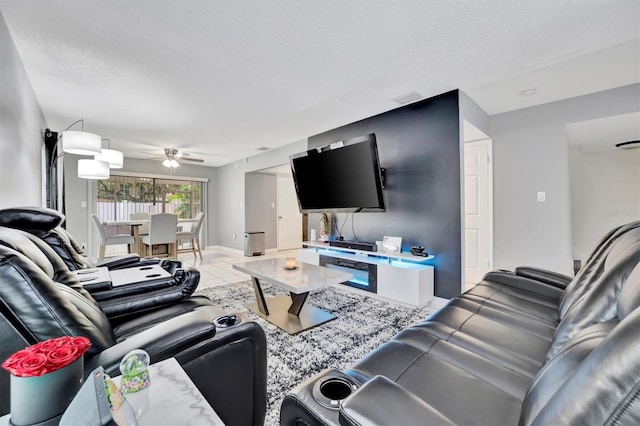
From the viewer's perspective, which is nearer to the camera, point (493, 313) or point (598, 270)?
point (598, 270)

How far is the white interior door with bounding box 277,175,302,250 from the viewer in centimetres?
734

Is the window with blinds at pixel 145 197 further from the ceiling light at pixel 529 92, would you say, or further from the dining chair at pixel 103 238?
the ceiling light at pixel 529 92

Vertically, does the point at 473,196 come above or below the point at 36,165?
below

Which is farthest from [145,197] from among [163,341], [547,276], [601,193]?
[601,193]

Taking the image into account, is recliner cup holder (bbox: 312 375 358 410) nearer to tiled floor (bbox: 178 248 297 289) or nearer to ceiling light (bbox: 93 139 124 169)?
tiled floor (bbox: 178 248 297 289)

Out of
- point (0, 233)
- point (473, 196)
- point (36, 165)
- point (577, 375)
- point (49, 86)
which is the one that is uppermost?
Result: point (49, 86)

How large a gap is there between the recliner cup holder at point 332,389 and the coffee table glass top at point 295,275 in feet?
4.27

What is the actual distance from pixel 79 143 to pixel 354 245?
10.7 ft

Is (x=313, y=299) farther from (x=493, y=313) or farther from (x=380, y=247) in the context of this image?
(x=493, y=313)

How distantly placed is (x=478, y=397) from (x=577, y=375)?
0.49 m

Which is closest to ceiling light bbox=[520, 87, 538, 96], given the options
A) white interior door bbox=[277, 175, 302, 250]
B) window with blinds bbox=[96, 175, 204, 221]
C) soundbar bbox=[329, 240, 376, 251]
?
soundbar bbox=[329, 240, 376, 251]

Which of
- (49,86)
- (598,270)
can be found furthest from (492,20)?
(49,86)

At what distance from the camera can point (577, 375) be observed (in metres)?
0.50

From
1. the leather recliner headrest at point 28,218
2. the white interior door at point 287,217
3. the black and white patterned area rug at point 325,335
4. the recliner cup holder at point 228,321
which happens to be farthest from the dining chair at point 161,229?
the recliner cup holder at point 228,321
